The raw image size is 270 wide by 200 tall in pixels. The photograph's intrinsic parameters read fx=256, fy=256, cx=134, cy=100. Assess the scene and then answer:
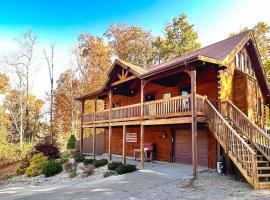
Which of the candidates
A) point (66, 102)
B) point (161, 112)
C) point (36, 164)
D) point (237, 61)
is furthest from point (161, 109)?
point (66, 102)

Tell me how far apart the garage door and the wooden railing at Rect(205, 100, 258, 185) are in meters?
2.30

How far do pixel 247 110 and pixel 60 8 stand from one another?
18.5m

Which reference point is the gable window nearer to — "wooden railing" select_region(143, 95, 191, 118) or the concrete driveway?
"wooden railing" select_region(143, 95, 191, 118)

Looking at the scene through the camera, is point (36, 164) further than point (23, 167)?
No

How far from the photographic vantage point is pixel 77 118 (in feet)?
120

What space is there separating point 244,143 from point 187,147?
5.69m

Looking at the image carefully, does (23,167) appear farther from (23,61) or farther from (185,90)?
(23,61)

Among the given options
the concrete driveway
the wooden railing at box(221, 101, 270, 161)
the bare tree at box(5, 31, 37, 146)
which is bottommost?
the concrete driveway

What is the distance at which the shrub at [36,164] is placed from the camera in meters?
16.8

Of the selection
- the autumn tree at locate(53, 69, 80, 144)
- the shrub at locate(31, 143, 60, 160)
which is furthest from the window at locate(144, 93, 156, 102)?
the autumn tree at locate(53, 69, 80, 144)

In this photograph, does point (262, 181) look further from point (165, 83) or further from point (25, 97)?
point (25, 97)

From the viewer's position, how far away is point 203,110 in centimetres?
1217

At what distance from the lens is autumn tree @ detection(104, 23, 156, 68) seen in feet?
120

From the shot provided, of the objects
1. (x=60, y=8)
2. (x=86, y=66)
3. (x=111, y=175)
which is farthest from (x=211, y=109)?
(x=86, y=66)
